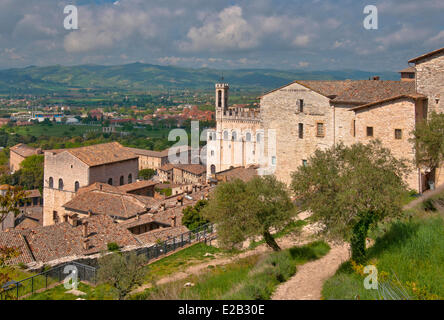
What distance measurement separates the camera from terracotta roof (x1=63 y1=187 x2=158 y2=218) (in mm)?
30188

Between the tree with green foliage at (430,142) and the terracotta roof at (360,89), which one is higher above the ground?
the terracotta roof at (360,89)

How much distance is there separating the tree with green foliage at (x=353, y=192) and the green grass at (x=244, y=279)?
74.0 inches

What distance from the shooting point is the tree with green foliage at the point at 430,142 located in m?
15.0

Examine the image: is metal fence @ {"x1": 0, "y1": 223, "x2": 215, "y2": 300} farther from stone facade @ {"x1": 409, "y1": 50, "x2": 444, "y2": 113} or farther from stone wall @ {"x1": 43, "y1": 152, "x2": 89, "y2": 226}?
stone wall @ {"x1": 43, "y1": 152, "x2": 89, "y2": 226}

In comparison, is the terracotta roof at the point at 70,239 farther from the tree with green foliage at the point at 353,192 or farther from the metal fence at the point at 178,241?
the tree with green foliage at the point at 353,192

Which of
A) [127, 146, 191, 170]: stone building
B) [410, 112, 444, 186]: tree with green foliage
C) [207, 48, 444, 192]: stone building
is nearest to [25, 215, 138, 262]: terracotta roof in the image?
[207, 48, 444, 192]: stone building

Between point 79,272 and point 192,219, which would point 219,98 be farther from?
point 79,272

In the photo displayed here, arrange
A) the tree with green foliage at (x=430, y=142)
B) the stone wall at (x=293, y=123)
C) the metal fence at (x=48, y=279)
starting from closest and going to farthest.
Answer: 1. the metal fence at (x=48, y=279)
2. the tree with green foliage at (x=430, y=142)
3. the stone wall at (x=293, y=123)

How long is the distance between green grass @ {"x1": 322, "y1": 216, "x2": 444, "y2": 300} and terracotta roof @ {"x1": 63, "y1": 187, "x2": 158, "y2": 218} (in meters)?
20.1

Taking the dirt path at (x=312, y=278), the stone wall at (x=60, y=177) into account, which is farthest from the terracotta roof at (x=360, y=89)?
the stone wall at (x=60, y=177)

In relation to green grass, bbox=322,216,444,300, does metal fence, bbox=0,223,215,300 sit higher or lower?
lower

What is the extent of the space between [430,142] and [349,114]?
22.5 feet
